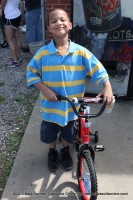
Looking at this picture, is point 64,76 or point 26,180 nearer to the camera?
point 64,76

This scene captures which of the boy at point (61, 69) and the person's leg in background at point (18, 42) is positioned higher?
the boy at point (61, 69)

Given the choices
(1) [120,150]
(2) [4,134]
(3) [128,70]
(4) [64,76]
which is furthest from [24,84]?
(4) [64,76]

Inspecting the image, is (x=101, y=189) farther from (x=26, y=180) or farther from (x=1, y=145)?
(x=1, y=145)

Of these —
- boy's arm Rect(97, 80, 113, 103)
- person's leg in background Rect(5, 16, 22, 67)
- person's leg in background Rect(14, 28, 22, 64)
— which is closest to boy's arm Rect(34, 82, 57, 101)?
boy's arm Rect(97, 80, 113, 103)

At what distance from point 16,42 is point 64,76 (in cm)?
353

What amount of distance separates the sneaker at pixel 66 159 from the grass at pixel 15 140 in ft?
1.89

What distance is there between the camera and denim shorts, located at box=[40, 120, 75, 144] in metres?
2.83

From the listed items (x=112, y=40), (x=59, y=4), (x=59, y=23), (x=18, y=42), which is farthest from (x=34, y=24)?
(x=59, y=23)

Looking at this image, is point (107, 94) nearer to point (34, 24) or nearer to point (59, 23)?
point (59, 23)

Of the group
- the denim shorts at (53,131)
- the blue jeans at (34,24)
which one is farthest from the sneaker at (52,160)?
the blue jeans at (34,24)

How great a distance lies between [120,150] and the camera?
3.34m

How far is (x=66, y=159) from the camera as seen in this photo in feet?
10.1

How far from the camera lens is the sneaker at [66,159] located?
9.97 ft

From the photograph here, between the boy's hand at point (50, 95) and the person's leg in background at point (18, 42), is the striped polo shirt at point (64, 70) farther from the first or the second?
the person's leg in background at point (18, 42)
